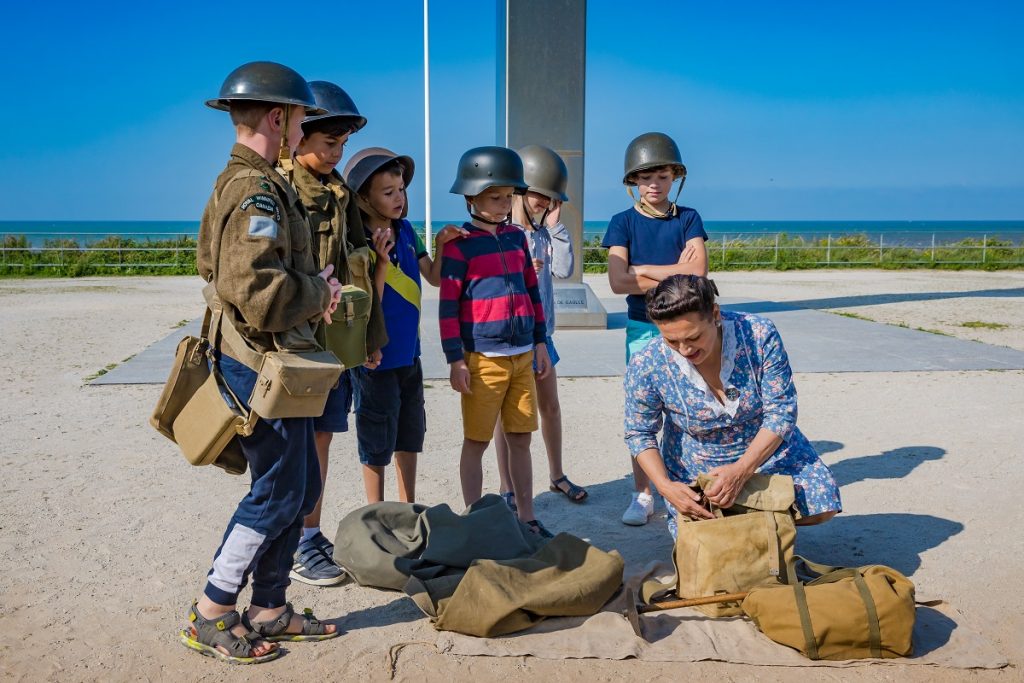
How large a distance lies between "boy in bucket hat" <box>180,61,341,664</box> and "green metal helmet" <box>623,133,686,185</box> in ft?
6.28

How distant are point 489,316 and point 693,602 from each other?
145 centimetres

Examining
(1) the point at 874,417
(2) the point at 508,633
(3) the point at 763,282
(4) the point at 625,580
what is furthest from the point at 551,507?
(3) the point at 763,282

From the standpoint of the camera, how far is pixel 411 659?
9.66ft

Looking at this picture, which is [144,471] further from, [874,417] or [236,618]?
[874,417]

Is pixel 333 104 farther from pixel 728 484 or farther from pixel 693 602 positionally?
pixel 693 602

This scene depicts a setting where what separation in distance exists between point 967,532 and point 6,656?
3.79 m

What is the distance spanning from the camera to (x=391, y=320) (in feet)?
12.2

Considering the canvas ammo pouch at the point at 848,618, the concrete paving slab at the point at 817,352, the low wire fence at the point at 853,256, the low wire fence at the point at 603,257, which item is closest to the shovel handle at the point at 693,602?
the canvas ammo pouch at the point at 848,618

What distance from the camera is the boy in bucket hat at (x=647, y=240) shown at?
169 inches

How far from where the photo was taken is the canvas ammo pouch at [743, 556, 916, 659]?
9.50 ft

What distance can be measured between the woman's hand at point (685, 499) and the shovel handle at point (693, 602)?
1.03ft

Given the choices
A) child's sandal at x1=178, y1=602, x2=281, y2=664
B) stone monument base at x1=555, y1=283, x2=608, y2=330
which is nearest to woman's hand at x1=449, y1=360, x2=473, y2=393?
child's sandal at x1=178, y1=602, x2=281, y2=664

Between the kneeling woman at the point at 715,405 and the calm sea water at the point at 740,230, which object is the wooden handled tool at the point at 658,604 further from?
the calm sea water at the point at 740,230

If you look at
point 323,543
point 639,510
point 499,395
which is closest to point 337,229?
point 499,395
